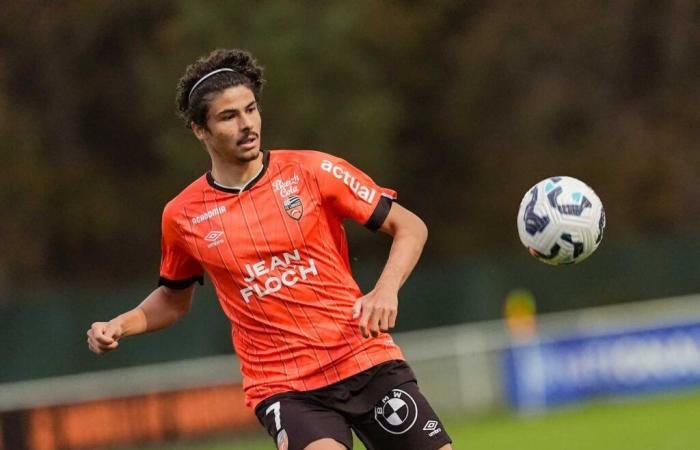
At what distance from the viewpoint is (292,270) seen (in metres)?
6.02

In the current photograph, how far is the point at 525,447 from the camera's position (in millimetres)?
12961

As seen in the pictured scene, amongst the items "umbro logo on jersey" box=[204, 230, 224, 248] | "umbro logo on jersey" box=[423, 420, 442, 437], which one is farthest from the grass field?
"umbro logo on jersey" box=[204, 230, 224, 248]

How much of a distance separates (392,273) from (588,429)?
864 cm

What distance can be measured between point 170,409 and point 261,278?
8885 millimetres

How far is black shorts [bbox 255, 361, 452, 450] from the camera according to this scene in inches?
231

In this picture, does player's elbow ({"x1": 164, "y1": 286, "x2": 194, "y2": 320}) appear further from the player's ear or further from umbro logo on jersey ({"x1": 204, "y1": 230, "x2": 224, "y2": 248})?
the player's ear

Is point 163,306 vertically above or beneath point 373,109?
beneath

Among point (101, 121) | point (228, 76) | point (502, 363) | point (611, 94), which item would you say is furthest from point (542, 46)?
point (228, 76)

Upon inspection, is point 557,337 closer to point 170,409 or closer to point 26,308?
point 170,409

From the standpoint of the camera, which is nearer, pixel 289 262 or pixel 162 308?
pixel 289 262

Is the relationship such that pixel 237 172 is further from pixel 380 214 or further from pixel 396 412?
pixel 396 412

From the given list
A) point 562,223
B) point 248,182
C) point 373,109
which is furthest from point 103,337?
point 373,109

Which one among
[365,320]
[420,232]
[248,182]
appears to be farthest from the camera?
[248,182]

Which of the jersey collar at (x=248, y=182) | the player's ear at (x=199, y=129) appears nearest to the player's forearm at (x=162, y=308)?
the jersey collar at (x=248, y=182)
